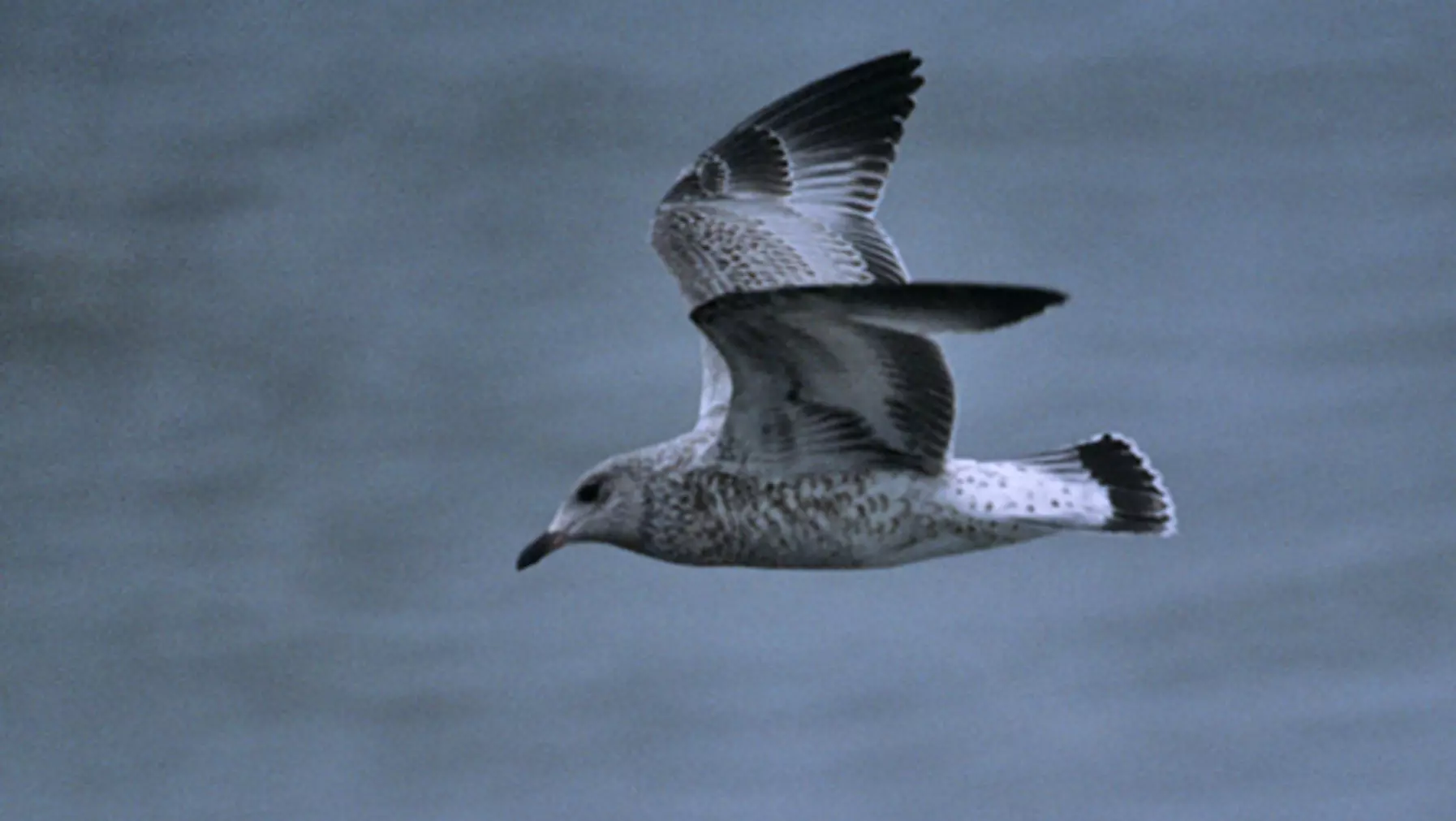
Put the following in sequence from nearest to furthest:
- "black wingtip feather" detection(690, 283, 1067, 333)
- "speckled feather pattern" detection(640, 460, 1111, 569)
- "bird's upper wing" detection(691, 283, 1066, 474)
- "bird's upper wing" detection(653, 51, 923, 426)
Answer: "black wingtip feather" detection(690, 283, 1067, 333), "bird's upper wing" detection(691, 283, 1066, 474), "speckled feather pattern" detection(640, 460, 1111, 569), "bird's upper wing" detection(653, 51, 923, 426)

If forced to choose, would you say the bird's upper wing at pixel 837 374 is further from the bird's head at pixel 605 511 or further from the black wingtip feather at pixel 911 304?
the bird's head at pixel 605 511

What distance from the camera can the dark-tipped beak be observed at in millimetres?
6242

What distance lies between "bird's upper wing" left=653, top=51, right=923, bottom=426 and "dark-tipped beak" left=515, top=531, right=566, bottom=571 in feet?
3.54

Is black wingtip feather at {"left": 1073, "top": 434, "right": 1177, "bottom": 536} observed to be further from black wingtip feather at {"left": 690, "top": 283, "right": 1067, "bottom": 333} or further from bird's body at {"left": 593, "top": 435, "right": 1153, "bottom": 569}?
black wingtip feather at {"left": 690, "top": 283, "right": 1067, "bottom": 333}

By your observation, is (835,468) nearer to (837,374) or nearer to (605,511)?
(837,374)

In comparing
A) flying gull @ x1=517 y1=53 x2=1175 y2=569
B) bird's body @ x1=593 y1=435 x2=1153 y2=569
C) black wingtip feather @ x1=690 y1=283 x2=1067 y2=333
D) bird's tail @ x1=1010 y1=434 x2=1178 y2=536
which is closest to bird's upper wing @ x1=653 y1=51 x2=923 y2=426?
flying gull @ x1=517 y1=53 x2=1175 y2=569

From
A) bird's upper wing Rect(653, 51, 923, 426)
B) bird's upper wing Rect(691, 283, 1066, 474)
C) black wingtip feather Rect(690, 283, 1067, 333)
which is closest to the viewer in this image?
black wingtip feather Rect(690, 283, 1067, 333)

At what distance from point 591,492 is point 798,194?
5.95 ft

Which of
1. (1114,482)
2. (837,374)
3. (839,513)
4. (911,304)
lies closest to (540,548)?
(839,513)

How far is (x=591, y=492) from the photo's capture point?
6.38m

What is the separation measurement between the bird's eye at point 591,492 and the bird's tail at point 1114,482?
1.05m

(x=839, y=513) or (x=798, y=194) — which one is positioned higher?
(x=798, y=194)

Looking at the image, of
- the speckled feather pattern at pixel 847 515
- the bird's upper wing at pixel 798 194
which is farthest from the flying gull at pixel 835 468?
the bird's upper wing at pixel 798 194

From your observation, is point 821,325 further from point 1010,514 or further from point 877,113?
point 877,113
